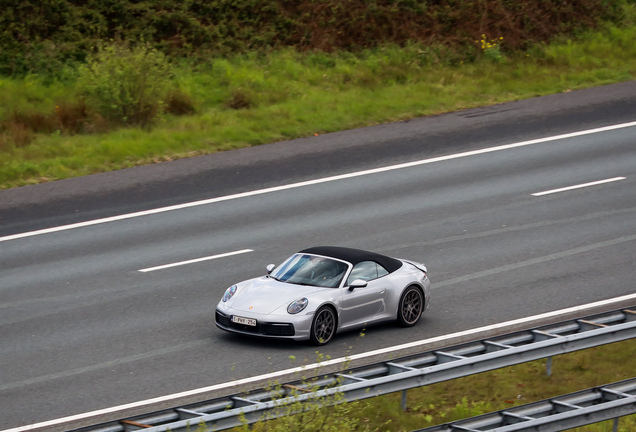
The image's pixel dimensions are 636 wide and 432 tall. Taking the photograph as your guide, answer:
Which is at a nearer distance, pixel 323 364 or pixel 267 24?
pixel 323 364

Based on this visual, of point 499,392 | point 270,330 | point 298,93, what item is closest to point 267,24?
point 298,93

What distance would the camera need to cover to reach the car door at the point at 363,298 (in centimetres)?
1248

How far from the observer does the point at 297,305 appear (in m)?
12.0

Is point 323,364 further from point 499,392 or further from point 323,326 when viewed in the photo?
point 499,392

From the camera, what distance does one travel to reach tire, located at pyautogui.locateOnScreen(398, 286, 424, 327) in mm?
13031

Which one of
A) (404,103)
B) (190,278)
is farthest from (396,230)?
(404,103)

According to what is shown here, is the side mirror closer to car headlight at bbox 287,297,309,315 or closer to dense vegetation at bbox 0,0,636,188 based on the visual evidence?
car headlight at bbox 287,297,309,315

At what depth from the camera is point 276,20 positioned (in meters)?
28.2

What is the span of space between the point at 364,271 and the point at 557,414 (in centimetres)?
496

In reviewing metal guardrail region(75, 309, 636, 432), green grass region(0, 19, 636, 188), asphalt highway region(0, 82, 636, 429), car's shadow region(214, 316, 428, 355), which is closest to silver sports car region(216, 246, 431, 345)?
car's shadow region(214, 316, 428, 355)

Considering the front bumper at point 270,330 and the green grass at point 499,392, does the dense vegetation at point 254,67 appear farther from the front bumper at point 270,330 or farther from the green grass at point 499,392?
the green grass at point 499,392

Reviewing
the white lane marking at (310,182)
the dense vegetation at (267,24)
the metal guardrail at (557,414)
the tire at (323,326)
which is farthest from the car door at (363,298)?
the dense vegetation at (267,24)

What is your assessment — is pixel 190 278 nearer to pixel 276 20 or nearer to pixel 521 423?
pixel 521 423

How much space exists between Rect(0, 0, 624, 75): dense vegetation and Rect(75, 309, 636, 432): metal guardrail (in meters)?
18.1
